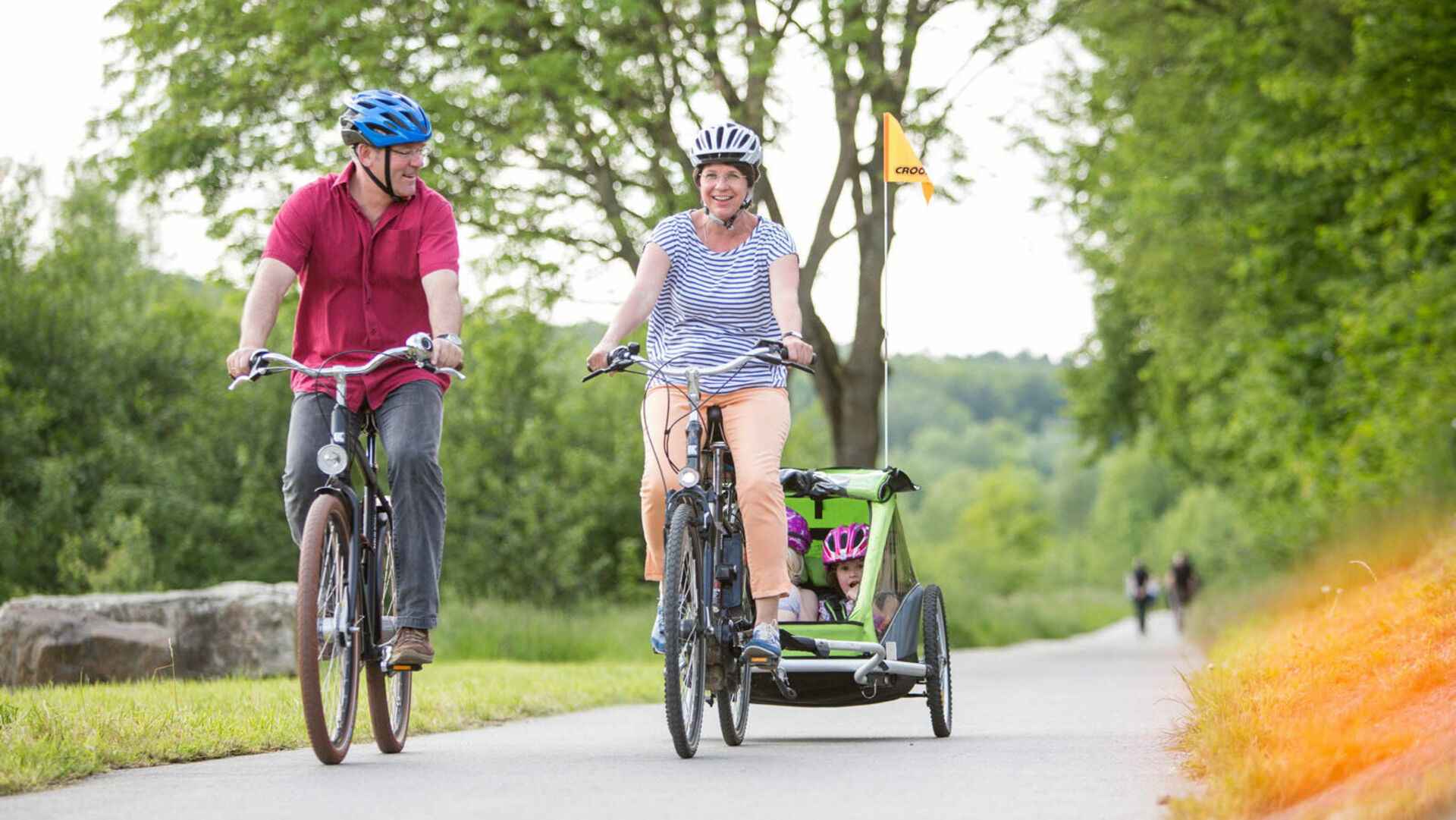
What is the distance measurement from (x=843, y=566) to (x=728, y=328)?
143cm

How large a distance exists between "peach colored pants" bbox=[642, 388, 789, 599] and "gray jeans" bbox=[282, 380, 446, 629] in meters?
0.81

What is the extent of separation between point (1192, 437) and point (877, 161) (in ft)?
61.8

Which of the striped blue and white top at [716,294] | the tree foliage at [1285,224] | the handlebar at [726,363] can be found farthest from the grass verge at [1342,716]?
the tree foliage at [1285,224]

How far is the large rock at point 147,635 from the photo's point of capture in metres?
12.4

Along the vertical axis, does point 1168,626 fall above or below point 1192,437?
below

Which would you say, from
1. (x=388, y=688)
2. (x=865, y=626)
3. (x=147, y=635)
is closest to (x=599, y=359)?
(x=388, y=688)

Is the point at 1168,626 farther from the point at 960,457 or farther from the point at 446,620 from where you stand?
the point at 960,457

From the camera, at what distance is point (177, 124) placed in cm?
1802

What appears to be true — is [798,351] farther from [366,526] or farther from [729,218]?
[366,526]

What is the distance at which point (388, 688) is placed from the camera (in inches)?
252

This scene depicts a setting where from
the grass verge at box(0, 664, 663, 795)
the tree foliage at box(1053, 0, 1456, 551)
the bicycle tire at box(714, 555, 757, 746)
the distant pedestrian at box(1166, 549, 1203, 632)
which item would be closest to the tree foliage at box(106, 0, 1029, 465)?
the tree foliage at box(1053, 0, 1456, 551)

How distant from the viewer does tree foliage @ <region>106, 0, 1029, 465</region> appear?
16.8 metres

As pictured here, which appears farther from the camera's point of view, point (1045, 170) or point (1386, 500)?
point (1045, 170)

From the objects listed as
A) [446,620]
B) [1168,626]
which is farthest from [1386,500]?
[1168,626]
